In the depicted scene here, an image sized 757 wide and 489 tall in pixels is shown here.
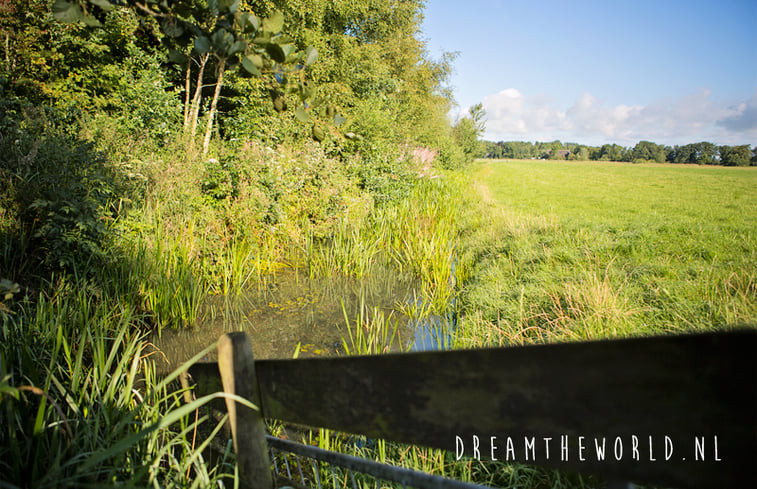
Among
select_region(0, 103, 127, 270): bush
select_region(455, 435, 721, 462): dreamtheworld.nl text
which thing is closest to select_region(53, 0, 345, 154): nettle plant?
select_region(455, 435, 721, 462): dreamtheworld.nl text

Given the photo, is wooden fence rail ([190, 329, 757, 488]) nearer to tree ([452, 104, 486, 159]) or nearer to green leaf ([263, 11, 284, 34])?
green leaf ([263, 11, 284, 34])

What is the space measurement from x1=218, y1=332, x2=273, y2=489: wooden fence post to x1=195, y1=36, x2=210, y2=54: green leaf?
693 millimetres

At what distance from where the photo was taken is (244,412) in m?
0.89

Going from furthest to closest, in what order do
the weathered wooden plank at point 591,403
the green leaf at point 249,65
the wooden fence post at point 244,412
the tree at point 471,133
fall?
the tree at point 471,133 → the green leaf at point 249,65 → the wooden fence post at point 244,412 → the weathered wooden plank at point 591,403

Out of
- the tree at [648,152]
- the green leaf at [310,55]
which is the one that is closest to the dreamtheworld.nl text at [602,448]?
the green leaf at [310,55]

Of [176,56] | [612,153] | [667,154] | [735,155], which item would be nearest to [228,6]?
[176,56]

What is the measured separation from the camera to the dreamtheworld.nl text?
45 centimetres

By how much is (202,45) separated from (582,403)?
1.09m

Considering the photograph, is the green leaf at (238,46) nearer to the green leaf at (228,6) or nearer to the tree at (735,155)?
the green leaf at (228,6)

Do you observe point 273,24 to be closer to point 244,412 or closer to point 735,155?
point 244,412

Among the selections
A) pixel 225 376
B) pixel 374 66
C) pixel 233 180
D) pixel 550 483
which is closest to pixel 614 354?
pixel 225 376

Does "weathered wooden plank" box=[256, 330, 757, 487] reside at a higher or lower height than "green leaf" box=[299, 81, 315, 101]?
lower

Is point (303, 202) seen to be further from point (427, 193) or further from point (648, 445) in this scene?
point (648, 445)

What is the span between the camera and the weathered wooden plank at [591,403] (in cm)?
42
